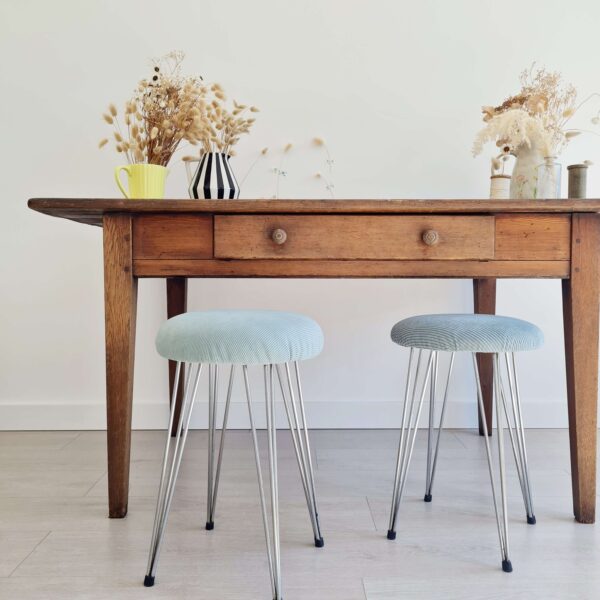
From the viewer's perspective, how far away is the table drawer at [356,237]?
1367 millimetres

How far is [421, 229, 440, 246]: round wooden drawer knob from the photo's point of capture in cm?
136

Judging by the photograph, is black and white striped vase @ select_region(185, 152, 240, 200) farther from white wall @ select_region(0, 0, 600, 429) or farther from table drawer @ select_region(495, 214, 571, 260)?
table drawer @ select_region(495, 214, 571, 260)

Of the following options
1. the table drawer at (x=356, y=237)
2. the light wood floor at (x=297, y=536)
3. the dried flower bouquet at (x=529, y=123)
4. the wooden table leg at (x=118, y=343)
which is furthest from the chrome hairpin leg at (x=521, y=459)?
the wooden table leg at (x=118, y=343)

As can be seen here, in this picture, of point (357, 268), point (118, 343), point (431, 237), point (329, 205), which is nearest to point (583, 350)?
point (431, 237)

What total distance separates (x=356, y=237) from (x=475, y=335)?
1.23 feet

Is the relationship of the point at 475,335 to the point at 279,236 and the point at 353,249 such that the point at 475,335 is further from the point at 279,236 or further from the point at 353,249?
the point at 279,236

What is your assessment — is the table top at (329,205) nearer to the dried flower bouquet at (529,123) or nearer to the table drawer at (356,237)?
the table drawer at (356,237)

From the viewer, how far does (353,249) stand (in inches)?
54.1

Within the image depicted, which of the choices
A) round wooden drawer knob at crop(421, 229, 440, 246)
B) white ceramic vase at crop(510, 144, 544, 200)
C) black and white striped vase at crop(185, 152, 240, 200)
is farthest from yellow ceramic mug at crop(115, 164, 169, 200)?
white ceramic vase at crop(510, 144, 544, 200)

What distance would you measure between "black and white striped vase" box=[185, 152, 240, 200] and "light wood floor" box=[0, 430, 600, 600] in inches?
34.1

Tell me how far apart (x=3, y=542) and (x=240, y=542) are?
562 mm

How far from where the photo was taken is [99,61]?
2180mm

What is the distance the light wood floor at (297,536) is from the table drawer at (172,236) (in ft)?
2.27

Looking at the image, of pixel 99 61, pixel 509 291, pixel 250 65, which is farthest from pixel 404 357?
pixel 99 61
